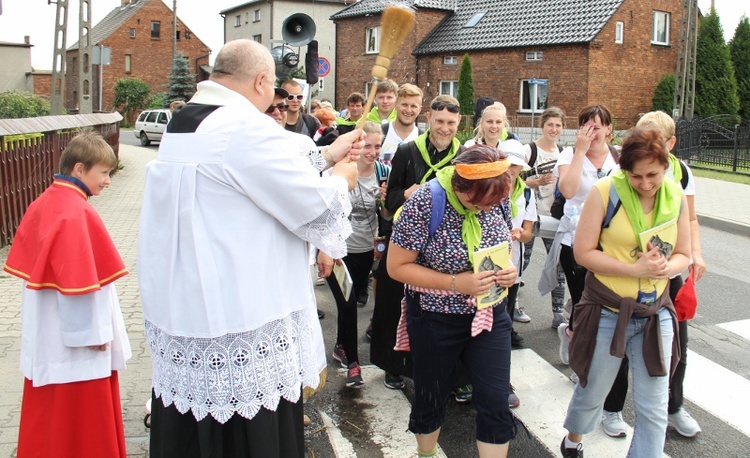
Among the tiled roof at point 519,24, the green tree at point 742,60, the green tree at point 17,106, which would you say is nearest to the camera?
the green tree at point 17,106

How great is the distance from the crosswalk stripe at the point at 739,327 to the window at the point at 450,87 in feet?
92.4

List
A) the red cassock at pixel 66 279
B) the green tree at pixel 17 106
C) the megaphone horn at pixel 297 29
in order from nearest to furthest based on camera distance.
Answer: the red cassock at pixel 66 279, the megaphone horn at pixel 297 29, the green tree at pixel 17 106

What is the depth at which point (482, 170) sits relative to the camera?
326cm

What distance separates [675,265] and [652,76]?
29336 mm

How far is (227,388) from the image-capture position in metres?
2.68

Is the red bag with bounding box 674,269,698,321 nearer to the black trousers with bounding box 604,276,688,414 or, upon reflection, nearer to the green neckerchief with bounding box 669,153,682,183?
the black trousers with bounding box 604,276,688,414

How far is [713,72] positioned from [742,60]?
2601 millimetres

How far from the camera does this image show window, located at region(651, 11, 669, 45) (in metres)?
30.5

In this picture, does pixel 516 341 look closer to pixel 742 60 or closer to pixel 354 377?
pixel 354 377

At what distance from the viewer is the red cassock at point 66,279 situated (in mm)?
3145

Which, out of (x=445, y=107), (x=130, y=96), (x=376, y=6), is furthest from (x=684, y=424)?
(x=130, y=96)

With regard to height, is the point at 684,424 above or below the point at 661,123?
below

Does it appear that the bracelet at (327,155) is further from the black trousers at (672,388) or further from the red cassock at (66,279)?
the black trousers at (672,388)

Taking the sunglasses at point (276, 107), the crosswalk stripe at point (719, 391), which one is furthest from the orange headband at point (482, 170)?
the crosswalk stripe at point (719, 391)
